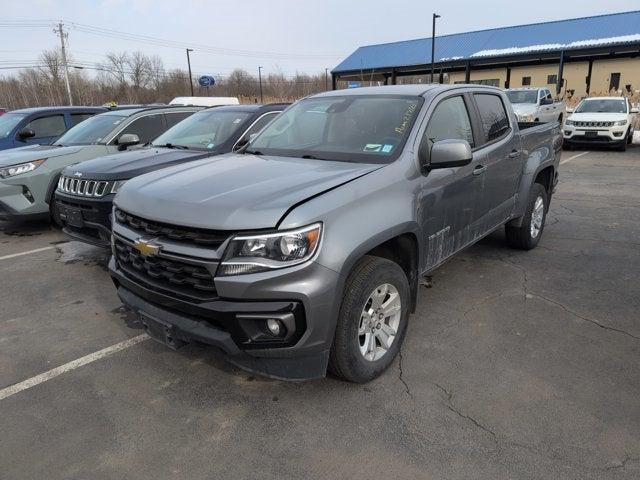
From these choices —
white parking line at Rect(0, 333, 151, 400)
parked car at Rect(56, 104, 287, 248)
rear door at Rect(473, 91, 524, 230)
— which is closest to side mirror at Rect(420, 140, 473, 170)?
rear door at Rect(473, 91, 524, 230)

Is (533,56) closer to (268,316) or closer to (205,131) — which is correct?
(205,131)

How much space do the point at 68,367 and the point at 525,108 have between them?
643 inches

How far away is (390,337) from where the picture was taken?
3.21 m

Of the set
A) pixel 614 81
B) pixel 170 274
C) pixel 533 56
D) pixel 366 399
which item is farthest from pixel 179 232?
pixel 614 81

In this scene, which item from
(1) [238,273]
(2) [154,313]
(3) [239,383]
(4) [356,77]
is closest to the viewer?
(1) [238,273]

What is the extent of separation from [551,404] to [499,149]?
8.07 ft

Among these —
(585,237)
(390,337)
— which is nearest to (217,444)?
(390,337)

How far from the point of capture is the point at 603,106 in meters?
16.5

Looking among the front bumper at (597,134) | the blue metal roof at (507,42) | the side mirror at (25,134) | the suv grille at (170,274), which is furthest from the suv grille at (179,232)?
the blue metal roof at (507,42)

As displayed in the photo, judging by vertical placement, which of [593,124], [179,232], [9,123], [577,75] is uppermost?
[577,75]

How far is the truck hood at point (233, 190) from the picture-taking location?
2561 mm

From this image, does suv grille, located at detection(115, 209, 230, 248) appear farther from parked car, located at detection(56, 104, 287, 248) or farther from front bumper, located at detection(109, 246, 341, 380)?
parked car, located at detection(56, 104, 287, 248)

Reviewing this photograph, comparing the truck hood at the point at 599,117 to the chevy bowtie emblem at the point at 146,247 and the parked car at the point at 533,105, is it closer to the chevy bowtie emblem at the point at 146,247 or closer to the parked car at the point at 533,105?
the parked car at the point at 533,105

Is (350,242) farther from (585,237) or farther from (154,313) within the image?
(585,237)
